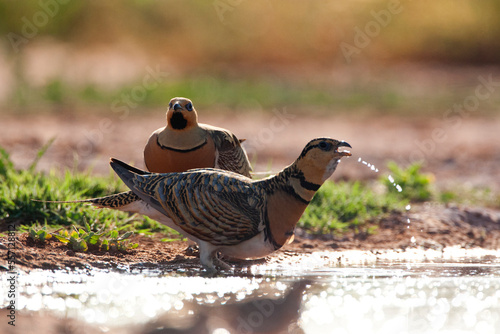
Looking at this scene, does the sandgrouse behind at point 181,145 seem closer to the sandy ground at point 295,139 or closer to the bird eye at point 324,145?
the bird eye at point 324,145

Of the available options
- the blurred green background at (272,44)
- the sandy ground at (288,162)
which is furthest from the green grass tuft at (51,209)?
the blurred green background at (272,44)

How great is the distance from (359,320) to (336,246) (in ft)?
6.87

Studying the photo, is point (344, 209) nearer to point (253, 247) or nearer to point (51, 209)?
point (253, 247)

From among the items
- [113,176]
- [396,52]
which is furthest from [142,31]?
[113,176]

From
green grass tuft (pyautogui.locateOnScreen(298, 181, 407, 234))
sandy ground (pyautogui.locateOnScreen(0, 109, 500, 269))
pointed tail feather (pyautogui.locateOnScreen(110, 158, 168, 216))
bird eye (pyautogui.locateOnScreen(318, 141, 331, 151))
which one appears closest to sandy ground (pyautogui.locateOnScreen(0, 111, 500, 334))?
sandy ground (pyautogui.locateOnScreen(0, 109, 500, 269))

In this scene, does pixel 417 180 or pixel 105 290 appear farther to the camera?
pixel 417 180

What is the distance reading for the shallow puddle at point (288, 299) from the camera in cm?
385

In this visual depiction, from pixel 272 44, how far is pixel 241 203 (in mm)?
12994

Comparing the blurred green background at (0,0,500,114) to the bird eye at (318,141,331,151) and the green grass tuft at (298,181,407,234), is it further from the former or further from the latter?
the bird eye at (318,141,331,151)

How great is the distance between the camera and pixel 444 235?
6344mm

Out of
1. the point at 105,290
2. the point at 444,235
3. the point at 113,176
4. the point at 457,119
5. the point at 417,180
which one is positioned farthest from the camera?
the point at 457,119

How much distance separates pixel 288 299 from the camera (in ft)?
14.3

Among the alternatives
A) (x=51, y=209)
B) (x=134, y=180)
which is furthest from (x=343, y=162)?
(x=134, y=180)

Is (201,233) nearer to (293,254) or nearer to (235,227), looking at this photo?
(235,227)
